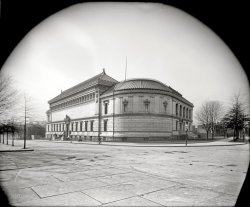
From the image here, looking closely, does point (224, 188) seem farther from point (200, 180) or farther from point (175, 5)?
point (175, 5)

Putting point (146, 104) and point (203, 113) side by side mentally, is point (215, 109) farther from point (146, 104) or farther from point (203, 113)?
point (146, 104)

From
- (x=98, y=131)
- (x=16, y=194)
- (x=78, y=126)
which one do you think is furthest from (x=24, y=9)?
(x=78, y=126)

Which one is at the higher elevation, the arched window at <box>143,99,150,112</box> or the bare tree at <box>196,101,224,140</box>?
the arched window at <box>143,99,150,112</box>

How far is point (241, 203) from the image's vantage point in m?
2.28

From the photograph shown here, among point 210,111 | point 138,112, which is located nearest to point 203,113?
point 210,111

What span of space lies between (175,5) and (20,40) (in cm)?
175

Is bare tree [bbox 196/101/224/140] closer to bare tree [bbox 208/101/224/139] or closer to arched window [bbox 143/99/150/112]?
bare tree [bbox 208/101/224/139]

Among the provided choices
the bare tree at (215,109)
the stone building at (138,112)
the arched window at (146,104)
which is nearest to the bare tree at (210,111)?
the bare tree at (215,109)

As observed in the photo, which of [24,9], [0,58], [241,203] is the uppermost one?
[24,9]

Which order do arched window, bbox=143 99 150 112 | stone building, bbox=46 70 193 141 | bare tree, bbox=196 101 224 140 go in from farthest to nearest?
arched window, bbox=143 99 150 112
stone building, bbox=46 70 193 141
bare tree, bbox=196 101 224 140

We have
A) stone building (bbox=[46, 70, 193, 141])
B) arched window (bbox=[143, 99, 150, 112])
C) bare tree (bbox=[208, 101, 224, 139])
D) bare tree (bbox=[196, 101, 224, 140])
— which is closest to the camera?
bare tree (bbox=[208, 101, 224, 139])

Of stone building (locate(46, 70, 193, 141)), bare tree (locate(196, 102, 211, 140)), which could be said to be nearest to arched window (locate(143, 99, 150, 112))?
stone building (locate(46, 70, 193, 141))

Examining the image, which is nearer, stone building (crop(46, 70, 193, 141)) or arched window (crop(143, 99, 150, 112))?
stone building (crop(46, 70, 193, 141))

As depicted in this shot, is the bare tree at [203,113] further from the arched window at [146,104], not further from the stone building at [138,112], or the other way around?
the arched window at [146,104]
